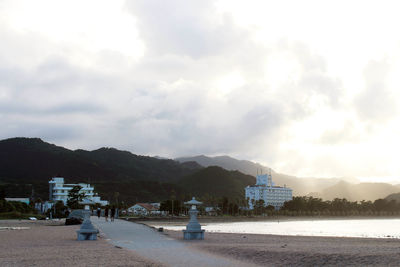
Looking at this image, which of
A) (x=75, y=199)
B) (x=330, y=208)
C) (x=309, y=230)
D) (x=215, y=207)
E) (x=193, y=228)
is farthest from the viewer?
(x=330, y=208)

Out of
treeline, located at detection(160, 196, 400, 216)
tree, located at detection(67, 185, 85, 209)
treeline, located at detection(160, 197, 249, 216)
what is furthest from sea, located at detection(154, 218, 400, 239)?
treeline, located at detection(160, 196, 400, 216)

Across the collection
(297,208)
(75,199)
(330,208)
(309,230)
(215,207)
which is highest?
(75,199)

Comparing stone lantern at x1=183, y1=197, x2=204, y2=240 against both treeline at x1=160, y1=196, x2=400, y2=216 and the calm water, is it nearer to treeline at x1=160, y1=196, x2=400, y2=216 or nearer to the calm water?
the calm water

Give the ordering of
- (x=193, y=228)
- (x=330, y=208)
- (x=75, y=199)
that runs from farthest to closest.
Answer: (x=330, y=208)
(x=75, y=199)
(x=193, y=228)

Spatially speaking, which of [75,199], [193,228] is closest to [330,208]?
[75,199]

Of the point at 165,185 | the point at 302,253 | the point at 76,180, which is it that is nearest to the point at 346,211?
the point at 165,185

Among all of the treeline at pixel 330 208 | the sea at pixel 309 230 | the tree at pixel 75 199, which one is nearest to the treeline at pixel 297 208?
the treeline at pixel 330 208

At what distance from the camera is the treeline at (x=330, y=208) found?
552ft

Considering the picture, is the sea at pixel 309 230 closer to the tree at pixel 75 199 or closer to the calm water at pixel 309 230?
the calm water at pixel 309 230

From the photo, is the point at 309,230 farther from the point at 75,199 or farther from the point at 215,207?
the point at 215,207

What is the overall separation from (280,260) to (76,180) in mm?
187916

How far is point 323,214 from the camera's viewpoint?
17325cm

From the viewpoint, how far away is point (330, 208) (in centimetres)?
17888

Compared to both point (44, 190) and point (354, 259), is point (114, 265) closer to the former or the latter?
point (354, 259)
